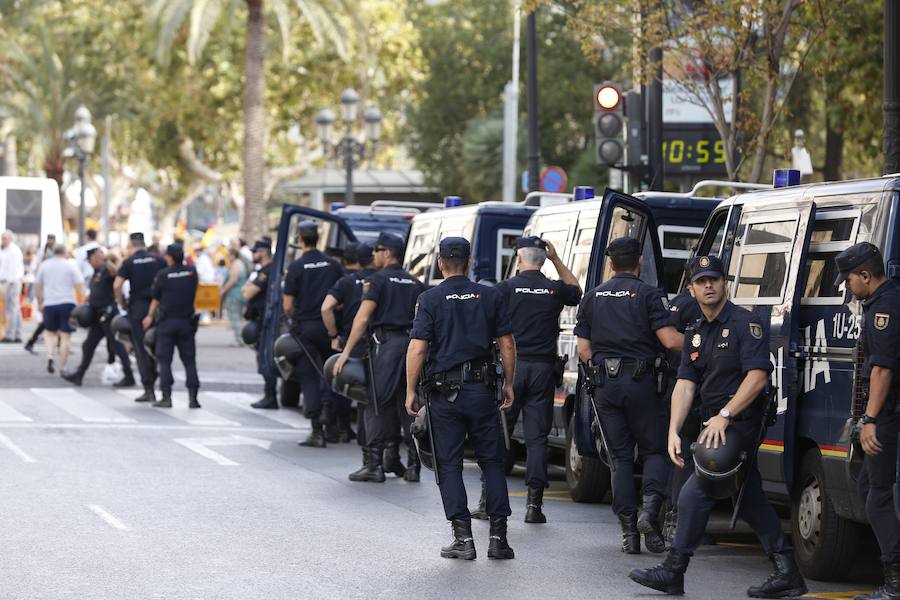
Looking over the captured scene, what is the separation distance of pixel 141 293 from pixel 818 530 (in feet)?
37.4

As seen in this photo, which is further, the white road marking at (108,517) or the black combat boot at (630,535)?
the white road marking at (108,517)

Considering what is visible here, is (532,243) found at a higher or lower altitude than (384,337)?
higher

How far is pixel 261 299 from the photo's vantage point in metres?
18.4

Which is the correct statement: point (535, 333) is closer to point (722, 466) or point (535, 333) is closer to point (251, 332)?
point (722, 466)

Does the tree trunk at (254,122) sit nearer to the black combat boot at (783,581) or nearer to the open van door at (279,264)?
the open van door at (279,264)

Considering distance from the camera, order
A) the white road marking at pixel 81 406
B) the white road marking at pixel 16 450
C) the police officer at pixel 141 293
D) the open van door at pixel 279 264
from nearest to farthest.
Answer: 1. the white road marking at pixel 16 450
2. the open van door at pixel 279 264
3. the white road marking at pixel 81 406
4. the police officer at pixel 141 293

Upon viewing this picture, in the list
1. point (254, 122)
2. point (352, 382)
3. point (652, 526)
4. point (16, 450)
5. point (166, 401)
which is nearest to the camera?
point (652, 526)

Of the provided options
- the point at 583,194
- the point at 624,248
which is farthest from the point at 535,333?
the point at 583,194

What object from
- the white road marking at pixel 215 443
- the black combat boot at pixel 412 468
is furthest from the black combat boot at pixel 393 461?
the white road marking at pixel 215 443

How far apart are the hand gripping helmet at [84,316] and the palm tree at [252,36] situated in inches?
628

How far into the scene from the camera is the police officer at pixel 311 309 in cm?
1488

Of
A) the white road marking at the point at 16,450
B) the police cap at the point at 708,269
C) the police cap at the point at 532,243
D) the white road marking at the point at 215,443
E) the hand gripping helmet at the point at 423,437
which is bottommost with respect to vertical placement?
the white road marking at the point at 215,443

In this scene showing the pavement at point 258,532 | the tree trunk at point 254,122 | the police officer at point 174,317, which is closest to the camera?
the pavement at point 258,532

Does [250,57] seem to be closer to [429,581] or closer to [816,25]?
[816,25]
